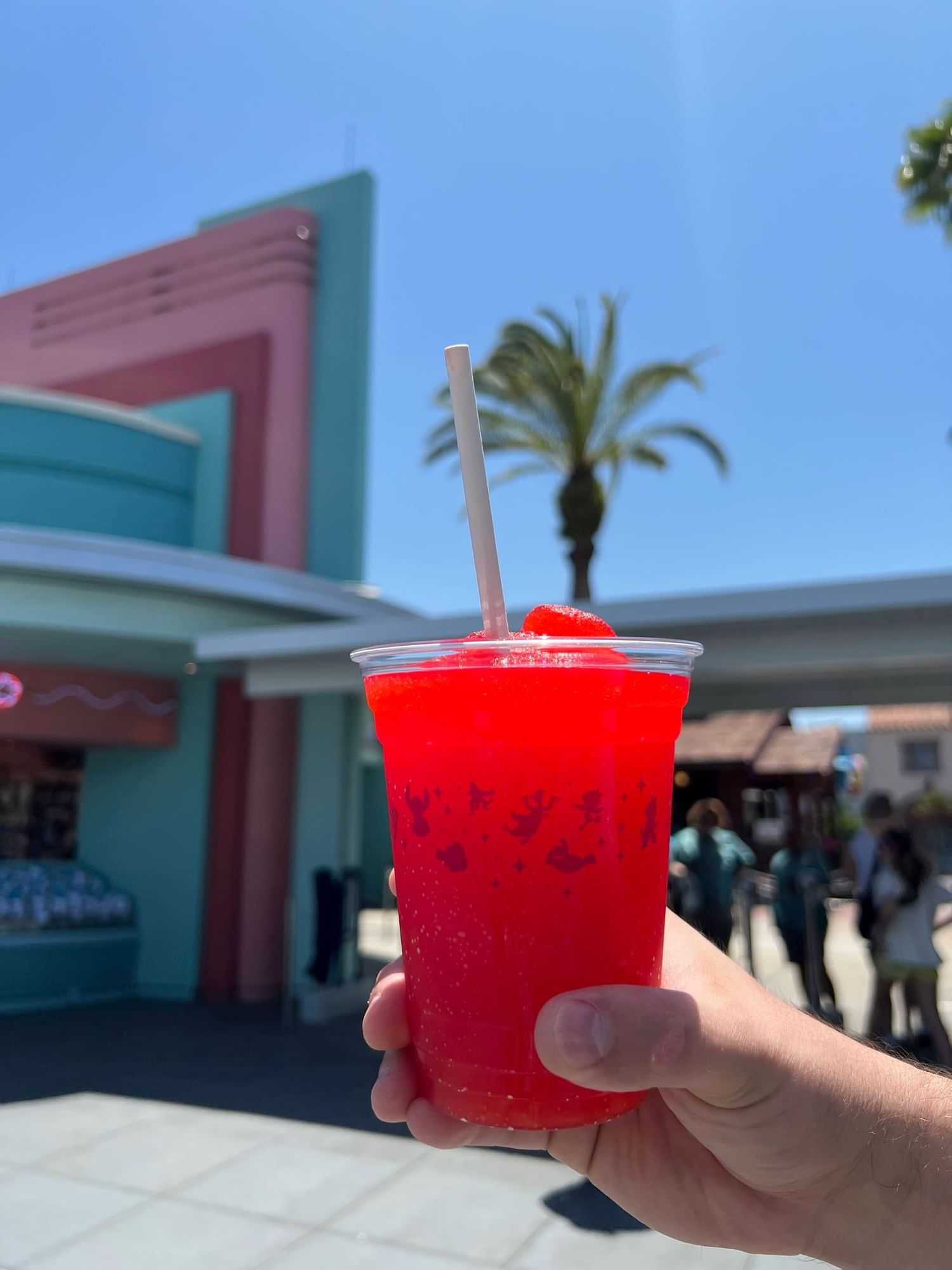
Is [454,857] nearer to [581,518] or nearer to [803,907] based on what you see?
[803,907]

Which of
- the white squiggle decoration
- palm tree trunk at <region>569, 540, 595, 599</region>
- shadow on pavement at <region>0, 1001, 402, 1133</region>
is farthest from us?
palm tree trunk at <region>569, 540, 595, 599</region>

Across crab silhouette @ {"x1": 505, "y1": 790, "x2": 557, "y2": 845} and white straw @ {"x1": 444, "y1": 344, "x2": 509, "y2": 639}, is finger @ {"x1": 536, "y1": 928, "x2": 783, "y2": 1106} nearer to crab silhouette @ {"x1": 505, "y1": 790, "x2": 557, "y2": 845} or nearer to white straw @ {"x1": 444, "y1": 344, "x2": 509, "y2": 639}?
crab silhouette @ {"x1": 505, "y1": 790, "x2": 557, "y2": 845}

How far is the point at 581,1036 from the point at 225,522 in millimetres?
10636

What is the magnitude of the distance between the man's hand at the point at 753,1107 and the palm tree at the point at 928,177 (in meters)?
11.9

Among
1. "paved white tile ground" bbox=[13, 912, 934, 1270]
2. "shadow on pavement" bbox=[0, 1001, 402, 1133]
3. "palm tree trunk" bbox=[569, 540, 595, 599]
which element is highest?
"palm tree trunk" bbox=[569, 540, 595, 599]

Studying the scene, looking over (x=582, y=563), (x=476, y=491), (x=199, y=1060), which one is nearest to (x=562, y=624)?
(x=476, y=491)

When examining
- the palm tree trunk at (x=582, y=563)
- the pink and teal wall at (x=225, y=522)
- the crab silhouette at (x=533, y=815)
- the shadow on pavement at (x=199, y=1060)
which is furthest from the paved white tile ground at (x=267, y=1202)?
the palm tree trunk at (x=582, y=563)

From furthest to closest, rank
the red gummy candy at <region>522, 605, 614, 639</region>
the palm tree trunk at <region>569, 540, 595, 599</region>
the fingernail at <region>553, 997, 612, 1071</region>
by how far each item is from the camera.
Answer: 1. the palm tree trunk at <region>569, 540, 595, 599</region>
2. the red gummy candy at <region>522, 605, 614, 639</region>
3. the fingernail at <region>553, 997, 612, 1071</region>

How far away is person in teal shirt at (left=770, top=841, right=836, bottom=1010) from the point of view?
7875 millimetres

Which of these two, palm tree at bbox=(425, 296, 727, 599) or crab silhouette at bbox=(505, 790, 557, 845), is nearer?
crab silhouette at bbox=(505, 790, 557, 845)

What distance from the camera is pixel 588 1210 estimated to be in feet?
14.6

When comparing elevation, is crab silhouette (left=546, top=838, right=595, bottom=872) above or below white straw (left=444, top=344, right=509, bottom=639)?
below

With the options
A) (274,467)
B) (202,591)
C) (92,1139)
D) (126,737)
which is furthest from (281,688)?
(92,1139)

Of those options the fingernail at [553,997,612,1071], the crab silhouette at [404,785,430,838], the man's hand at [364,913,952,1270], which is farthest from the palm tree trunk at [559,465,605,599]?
the fingernail at [553,997,612,1071]
